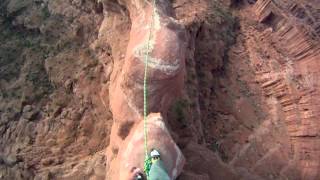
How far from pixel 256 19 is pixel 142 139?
7.89 ft

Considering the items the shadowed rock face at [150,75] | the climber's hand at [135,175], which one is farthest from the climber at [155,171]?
the shadowed rock face at [150,75]

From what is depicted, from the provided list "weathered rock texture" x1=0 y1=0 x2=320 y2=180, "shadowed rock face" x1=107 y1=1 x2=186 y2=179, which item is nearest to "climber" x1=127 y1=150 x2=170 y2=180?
"shadowed rock face" x1=107 y1=1 x2=186 y2=179

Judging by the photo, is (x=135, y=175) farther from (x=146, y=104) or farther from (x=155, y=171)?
(x=146, y=104)

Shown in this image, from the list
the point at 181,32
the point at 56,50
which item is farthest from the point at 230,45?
the point at 56,50

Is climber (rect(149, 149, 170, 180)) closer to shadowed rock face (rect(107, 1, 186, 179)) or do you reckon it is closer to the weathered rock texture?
shadowed rock face (rect(107, 1, 186, 179))

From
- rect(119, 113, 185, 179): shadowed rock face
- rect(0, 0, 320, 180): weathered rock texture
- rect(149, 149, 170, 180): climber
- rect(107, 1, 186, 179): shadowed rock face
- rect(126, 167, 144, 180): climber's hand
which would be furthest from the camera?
rect(0, 0, 320, 180): weathered rock texture

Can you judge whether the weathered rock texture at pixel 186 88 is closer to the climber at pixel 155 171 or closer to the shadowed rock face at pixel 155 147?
the shadowed rock face at pixel 155 147

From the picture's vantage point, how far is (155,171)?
3.80 m

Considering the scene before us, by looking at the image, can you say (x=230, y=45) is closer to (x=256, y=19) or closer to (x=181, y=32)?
(x=256, y=19)

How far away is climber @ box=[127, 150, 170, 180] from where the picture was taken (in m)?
3.78

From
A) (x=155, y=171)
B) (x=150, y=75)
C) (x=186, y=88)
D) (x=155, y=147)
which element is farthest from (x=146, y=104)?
(x=186, y=88)

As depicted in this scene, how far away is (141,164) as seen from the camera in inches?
159

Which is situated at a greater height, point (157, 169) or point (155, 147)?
point (155, 147)

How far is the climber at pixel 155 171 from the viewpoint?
12.4 feet
